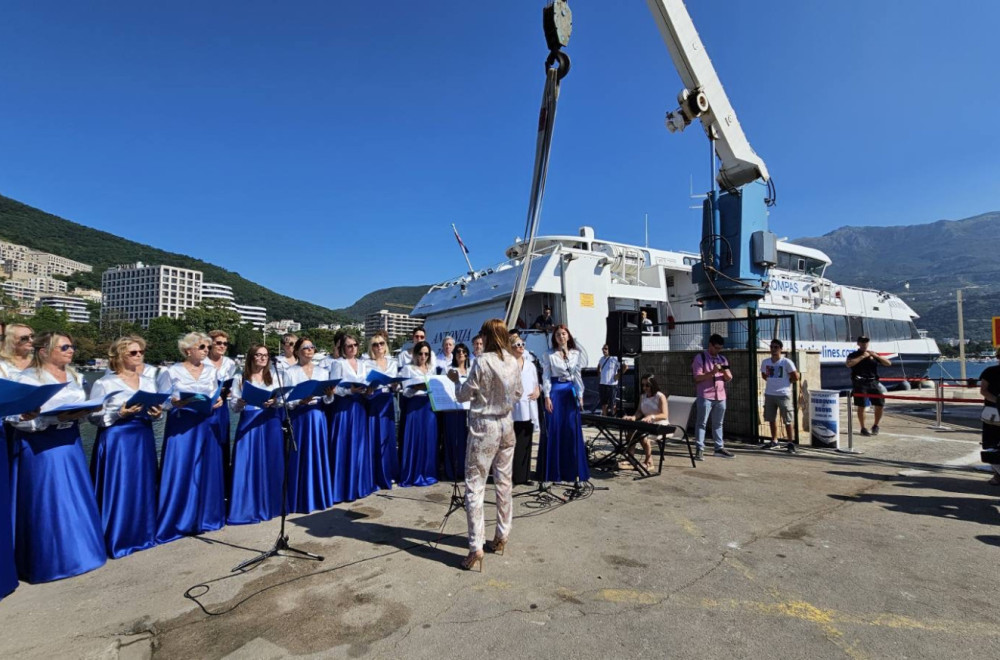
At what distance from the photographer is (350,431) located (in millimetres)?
5082

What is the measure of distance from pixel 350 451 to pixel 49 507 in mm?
2340

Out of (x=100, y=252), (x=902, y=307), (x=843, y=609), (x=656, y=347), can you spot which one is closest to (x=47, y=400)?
(x=843, y=609)

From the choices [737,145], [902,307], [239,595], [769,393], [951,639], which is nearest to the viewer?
[951,639]

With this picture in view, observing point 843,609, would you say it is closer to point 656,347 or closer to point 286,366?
point 286,366

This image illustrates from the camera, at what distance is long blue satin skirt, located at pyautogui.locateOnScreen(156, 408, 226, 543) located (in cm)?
405

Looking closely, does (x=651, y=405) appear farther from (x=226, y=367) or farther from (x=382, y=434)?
(x=226, y=367)

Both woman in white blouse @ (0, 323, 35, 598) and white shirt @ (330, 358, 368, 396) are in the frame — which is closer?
woman in white blouse @ (0, 323, 35, 598)

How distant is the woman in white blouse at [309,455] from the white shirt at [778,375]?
21.8ft

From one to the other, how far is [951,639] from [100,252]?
638 feet

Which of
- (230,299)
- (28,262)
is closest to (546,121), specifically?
(230,299)

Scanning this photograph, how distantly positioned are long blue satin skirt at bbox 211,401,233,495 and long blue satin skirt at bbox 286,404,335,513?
0.54 m

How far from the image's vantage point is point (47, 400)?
3111mm

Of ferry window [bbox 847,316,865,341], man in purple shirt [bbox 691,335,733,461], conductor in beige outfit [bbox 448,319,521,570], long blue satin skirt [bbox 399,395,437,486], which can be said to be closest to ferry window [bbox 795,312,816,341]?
ferry window [bbox 847,316,865,341]

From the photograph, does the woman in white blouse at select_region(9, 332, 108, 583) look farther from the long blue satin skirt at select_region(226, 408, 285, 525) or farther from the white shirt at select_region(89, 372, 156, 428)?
the long blue satin skirt at select_region(226, 408, 285, 525)
